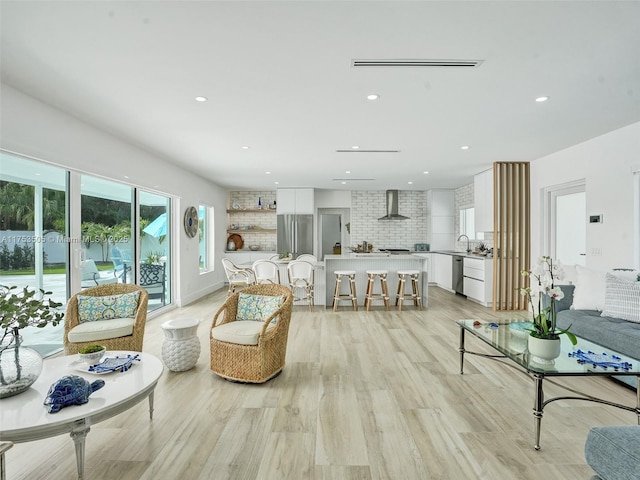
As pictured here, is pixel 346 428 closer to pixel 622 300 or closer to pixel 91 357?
pixel 91 357

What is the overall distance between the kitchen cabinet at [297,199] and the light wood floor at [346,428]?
569 centimetres

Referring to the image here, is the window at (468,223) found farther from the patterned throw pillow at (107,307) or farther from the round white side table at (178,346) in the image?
the patterned throw pillow at (107,307)

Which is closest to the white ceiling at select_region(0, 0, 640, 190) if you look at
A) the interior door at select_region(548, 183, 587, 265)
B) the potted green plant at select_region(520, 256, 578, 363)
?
the interior door at select_region(548, 183, 587, 265)

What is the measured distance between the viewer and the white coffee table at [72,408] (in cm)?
164

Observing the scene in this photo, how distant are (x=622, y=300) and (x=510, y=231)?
296cm

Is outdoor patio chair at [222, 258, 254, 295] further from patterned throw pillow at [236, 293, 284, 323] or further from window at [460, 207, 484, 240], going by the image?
window at [460, 207, 484, 240]

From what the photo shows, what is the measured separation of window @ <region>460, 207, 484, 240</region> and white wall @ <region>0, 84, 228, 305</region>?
629cm

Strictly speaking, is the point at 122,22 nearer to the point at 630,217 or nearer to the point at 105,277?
the point at 105,277

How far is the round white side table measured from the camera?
3273 mm

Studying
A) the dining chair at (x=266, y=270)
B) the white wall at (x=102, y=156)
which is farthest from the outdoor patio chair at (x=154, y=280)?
the dining chair at (x=266, y=270)

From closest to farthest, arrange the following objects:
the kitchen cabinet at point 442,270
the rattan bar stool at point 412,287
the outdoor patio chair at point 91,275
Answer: the outdoor patio chair at point 91,275 < the rattan bar stool at point 412,287 < the kitchen cabinet at point 442,270

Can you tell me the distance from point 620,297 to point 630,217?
4.22 ft

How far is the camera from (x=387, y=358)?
3.67 metres

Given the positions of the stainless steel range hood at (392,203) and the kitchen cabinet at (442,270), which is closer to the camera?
the kitchen cabinet at (442,270)
